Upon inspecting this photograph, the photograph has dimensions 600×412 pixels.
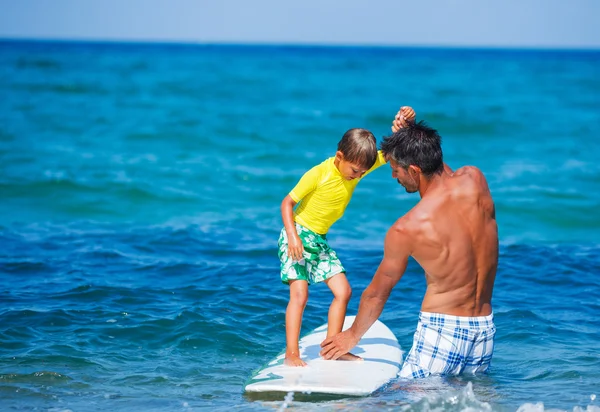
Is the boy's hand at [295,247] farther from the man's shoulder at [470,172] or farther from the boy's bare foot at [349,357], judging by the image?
the man's shoulder at [470,172]

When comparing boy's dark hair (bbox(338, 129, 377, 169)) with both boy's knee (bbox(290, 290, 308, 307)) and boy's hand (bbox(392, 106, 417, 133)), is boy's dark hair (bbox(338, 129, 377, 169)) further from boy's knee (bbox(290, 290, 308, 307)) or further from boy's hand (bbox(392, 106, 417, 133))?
boy's knee (bbox(290, 290, 308, 307))

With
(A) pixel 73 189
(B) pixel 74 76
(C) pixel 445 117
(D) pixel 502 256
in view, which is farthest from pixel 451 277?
(B) pixel 74 76

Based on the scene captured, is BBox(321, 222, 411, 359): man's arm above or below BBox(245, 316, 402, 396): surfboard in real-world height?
above

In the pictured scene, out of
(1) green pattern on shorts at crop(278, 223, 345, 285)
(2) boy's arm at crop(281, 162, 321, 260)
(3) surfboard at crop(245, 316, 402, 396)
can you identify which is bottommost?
(3) surfboard at crop(245, 316, 402, 396)

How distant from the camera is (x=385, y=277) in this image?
13.8 feet

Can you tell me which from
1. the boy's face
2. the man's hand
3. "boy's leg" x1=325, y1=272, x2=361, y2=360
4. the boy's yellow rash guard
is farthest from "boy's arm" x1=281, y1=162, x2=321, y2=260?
the man's hand

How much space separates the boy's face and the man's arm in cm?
75

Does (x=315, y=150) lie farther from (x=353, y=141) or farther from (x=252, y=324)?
(x=353, y=141)

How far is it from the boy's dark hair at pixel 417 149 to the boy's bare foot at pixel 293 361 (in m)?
1.45

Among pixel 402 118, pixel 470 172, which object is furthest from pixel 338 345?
pixel 402 118

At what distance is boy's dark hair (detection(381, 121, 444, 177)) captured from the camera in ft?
13.9

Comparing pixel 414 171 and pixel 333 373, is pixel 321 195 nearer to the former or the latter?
pixel 414 171

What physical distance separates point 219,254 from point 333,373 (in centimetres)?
391

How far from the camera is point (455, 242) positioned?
4113 mm
